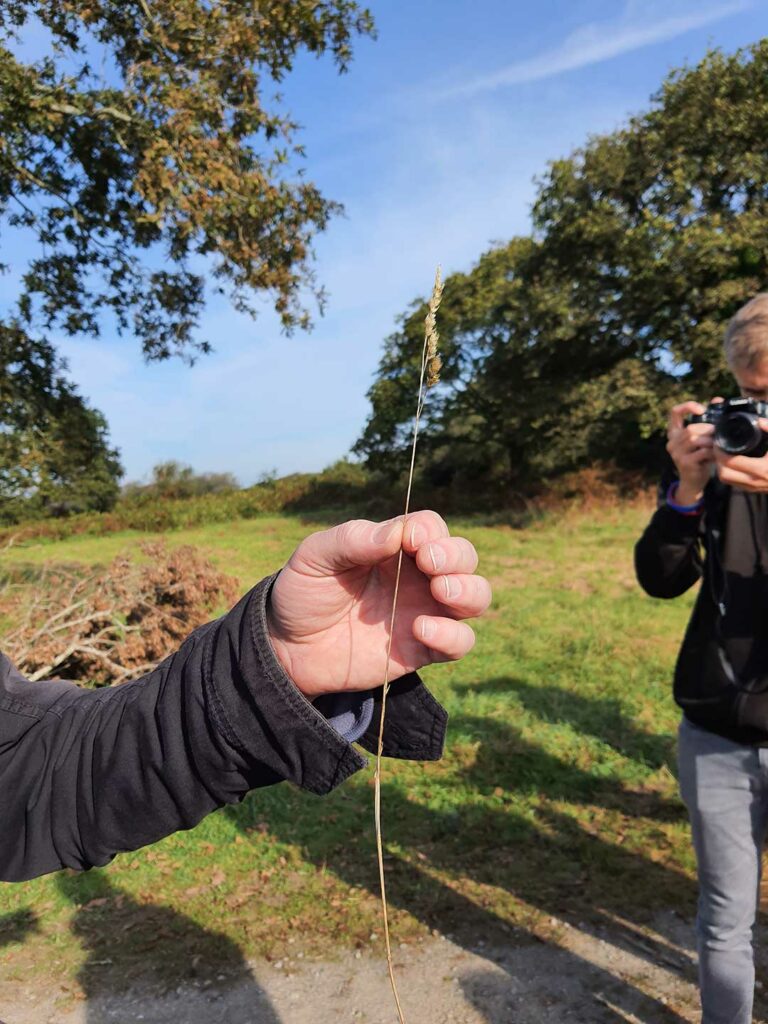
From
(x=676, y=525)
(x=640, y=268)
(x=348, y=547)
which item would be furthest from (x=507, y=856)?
(x=640, y=268)

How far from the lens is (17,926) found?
345 cm

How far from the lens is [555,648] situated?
25.2 feet

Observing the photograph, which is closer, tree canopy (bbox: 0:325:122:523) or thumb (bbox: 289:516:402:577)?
thumb (bbox: 289:516:402:577)

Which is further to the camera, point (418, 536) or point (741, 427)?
point (741, 427)

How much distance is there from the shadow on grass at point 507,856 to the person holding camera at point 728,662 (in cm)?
104

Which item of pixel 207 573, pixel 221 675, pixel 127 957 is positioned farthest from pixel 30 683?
pixel 207 573

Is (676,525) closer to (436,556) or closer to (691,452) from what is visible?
(691,452)

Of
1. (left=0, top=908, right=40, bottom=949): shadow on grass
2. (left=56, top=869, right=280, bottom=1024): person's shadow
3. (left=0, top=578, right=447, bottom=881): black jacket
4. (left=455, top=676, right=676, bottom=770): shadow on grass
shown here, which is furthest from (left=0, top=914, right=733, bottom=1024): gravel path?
(left=0, top=578, right=447, bottom=881): black jacket

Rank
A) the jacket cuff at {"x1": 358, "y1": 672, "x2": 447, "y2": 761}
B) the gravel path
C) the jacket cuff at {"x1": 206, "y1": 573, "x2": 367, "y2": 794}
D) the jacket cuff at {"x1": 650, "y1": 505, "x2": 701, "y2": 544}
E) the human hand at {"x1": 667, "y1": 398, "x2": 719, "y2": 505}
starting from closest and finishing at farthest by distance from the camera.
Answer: the jacket cuff at {"x1": 206, "y1": 573, "x2": 367, "y2": 794} → the jacket cuff at {"x1": 358, "y1": 672, "x2": 447, "y2": 761} → the human hand at {"x1": 667, "y1": 398, "x2": 719, "y2": 505} → the jacket cuff at {"x1": 650, "y1": 505, "x2": 701, "y2": 544} → the gravel path

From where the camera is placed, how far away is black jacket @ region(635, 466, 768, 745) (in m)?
2.10

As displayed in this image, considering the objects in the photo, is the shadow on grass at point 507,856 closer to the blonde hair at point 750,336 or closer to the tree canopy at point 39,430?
the blonde hair at point 750,336

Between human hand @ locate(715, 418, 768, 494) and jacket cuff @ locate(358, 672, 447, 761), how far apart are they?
1.35 meters

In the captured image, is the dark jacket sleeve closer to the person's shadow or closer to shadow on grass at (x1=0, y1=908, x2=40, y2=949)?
the person's shadow

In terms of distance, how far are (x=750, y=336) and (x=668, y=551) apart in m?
0.76
